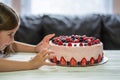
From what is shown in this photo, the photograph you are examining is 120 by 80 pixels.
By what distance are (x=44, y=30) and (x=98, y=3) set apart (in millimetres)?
693

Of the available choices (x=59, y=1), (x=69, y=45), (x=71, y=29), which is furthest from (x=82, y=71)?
(x=59, y=1)

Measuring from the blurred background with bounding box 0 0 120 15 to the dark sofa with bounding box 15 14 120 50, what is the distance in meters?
0.25

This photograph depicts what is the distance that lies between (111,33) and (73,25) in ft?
1.22

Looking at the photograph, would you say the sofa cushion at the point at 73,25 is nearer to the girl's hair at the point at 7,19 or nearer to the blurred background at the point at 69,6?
the blurred background at the point at 69,6

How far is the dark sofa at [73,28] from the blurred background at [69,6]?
251 mm

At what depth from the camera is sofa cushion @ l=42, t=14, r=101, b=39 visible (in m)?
2.74

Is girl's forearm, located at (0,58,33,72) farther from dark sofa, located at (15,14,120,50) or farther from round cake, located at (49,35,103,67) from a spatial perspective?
dark sofa, located at (15,14,120,50)

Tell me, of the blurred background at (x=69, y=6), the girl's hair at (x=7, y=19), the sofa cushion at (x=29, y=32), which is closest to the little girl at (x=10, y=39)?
the girl's hair at (x=7, y=19)

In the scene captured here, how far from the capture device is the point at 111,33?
9.02 feet

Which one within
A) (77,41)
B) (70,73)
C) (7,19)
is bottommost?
(70,73)

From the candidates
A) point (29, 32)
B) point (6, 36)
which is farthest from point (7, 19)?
point (29, 32)

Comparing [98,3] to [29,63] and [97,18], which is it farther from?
[29,63]

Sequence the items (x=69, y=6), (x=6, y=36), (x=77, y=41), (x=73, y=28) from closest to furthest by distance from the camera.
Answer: (x=6, y=36) → (x=77, y=41) → (x=73, y=28) → (x=69, y=6)

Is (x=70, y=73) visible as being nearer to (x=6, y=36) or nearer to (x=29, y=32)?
(x=6, y=36)
